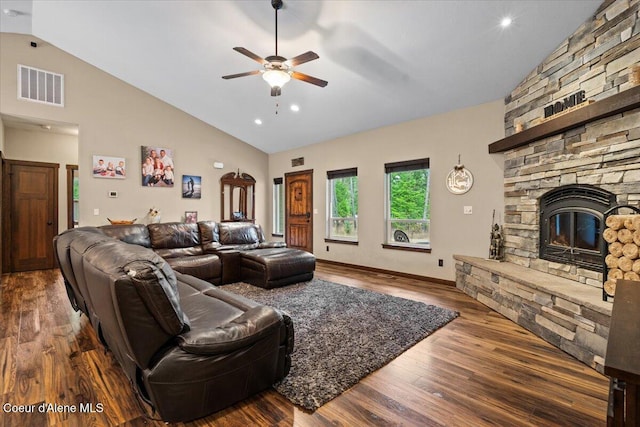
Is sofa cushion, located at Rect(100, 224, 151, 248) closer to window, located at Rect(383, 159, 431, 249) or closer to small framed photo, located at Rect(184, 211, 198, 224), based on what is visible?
small framed photo, located at Rect(184, 211, 198, 224)

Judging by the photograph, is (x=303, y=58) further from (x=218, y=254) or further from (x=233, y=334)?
(x=218, y=254)

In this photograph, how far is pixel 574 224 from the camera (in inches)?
121

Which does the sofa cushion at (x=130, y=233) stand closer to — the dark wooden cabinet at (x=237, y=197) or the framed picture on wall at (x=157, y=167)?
the framed picture on wall at (x=157, y=167)

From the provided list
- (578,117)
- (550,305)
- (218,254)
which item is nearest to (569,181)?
(578,117)

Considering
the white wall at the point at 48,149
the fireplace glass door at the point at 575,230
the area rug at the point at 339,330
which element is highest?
the white wall at the point at 48,149

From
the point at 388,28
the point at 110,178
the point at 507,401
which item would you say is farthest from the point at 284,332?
the point at 110,178

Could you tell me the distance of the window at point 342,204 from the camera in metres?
6.15

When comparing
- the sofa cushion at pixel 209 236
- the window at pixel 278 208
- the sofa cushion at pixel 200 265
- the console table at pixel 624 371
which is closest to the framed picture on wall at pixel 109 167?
the sofa cushion at pixel 209 236

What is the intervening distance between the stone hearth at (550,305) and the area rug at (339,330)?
64 cm

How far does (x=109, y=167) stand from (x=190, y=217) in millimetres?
1818

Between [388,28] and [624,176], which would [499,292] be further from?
[388,28]

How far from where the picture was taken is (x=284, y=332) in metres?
1.96

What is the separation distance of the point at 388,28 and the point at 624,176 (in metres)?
2.63

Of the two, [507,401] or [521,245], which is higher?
[521,245]
